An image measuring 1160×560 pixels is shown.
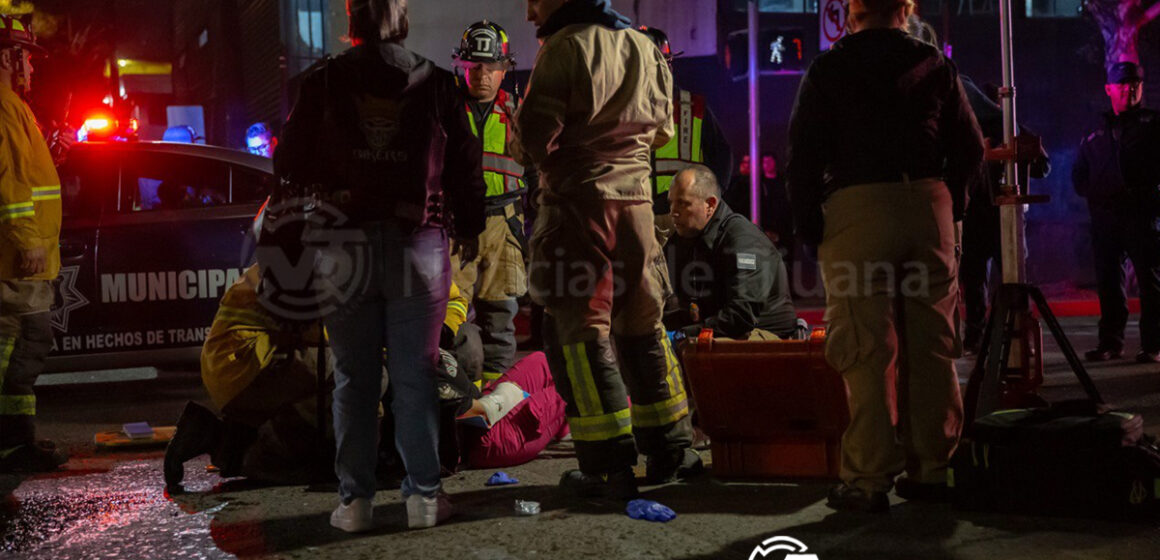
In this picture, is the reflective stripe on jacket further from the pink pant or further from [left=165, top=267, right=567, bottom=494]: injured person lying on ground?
the pink pant

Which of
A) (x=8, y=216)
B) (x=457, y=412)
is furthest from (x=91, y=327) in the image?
(x=457, y=412)

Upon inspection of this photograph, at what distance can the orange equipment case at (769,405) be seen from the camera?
4.43 metres

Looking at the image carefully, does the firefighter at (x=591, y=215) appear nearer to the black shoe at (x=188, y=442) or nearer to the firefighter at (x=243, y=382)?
A: the firefighter at (x=243, y=382)

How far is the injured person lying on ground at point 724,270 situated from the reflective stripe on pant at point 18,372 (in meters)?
3.06

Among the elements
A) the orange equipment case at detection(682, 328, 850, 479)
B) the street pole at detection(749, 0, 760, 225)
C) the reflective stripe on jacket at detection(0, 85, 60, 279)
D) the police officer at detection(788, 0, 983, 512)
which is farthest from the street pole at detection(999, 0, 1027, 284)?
the street pole at detection(749, 0, 760, 225)

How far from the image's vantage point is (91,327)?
7289 mm

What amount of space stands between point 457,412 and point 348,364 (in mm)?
1146

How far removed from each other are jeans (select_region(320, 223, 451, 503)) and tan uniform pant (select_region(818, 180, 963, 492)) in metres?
1.40

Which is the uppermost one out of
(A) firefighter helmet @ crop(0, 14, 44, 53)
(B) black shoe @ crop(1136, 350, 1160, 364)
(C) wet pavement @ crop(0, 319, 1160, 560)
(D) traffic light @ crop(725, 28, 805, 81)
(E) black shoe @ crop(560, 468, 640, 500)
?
(D) traffic light @ crop(725, 28, 805, 81)

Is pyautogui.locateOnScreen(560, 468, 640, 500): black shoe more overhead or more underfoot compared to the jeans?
more underfoot

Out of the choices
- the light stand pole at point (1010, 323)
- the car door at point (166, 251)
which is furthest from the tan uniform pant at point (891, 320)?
the car door at point (166, 251)

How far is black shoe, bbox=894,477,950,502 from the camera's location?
4.11m

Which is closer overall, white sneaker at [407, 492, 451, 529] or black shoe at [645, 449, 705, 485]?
white sneaker at [407, 492, 451, 529]

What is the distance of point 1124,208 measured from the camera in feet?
28.1
